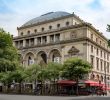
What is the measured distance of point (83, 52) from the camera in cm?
7294

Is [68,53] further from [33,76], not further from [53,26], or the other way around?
[33,76]

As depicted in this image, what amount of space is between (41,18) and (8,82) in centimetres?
3063

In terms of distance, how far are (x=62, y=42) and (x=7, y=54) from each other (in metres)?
17.2

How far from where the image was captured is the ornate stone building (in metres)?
74.1

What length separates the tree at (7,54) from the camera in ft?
210

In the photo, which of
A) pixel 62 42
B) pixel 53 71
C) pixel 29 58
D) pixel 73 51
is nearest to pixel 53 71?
pixel 53 71

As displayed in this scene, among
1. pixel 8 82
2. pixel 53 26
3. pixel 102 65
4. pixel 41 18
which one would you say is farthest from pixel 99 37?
pixel 8 82

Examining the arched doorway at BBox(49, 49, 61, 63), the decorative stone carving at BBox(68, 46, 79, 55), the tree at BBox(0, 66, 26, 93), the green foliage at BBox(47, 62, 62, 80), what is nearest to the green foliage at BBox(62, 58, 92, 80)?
the green foliage at BBox(47, 62, 62, 80)

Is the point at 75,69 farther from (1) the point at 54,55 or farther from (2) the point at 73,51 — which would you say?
(1) the point at 54,55

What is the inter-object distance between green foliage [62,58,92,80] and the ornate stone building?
464 inches

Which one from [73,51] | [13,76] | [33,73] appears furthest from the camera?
[73,51]

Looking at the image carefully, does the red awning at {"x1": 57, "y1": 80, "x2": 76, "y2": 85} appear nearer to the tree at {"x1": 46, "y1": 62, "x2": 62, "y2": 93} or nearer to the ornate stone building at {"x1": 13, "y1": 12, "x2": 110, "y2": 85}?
the tree at {"x1": 46, "y1": 62, "x2": 62, "y2": 93}

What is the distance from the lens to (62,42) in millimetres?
77625

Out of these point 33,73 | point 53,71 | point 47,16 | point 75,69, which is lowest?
point 33,73
